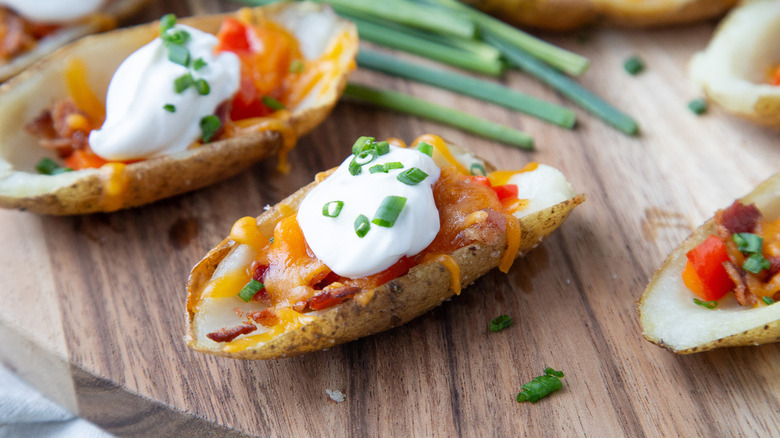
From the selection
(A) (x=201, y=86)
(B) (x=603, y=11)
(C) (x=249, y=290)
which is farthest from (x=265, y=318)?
(B) (x=603, y=11)

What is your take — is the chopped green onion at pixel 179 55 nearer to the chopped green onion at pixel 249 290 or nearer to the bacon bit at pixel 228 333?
the chopped green onion at pixel 249 290

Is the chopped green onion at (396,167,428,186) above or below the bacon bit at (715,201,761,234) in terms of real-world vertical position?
above

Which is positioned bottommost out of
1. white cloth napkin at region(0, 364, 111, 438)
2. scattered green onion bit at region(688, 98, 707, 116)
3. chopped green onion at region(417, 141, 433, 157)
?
white cloth napkin at region(0, 364, 111, 438)

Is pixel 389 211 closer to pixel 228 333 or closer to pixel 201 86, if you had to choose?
pixel 228 333

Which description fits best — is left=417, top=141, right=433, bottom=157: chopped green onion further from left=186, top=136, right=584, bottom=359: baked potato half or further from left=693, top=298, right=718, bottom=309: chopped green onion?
left=693, top=298, right=718, bottom=309: chopped green onion

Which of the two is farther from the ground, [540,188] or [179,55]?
[179,55]

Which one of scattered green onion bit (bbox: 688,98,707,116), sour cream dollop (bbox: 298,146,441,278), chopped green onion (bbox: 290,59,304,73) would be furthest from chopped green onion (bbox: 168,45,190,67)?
scattered green onion bit (bbox: 688,98,707,116)

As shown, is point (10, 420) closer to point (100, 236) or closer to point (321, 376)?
point (100, 236)
